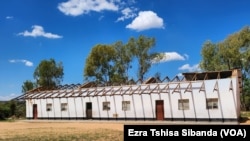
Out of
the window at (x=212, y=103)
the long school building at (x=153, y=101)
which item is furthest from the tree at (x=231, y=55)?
the window at (x=212, y=103)

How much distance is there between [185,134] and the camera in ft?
23.4

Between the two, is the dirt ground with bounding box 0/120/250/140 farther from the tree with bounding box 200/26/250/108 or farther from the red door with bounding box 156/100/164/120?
the tree with bounding box 200/26/250/108

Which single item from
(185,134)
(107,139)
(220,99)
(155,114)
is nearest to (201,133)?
(185,134)

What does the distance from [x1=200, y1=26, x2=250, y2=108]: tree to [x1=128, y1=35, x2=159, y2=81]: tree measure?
32.8 ft

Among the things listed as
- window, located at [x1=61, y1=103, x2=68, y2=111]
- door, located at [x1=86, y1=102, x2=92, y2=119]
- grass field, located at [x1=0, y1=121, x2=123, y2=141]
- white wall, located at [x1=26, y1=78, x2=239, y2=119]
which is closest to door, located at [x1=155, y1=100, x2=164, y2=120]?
white wall, located at [x1=26, y1=78, x2=239, y2=119]

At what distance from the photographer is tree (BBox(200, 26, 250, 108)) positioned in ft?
199

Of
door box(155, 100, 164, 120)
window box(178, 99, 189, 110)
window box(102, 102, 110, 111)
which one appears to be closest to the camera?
window box(178, 99, 189, 110)

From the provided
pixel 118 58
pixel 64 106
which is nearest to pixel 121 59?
pixel 118 58

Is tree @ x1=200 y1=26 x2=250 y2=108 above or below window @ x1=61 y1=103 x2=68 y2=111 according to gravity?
above

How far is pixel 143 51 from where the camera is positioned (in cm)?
6538

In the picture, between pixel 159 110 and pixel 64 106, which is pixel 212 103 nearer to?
pixel 159 110

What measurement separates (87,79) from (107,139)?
45.8 meters

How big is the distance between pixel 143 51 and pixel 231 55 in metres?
15.6

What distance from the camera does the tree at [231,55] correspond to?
6072 centimetres
